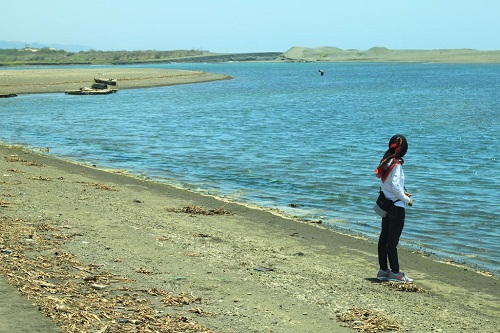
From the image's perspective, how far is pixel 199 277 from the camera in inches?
353

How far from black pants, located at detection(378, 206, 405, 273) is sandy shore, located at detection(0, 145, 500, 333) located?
1.15ft

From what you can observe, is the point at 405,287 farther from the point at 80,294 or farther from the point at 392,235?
the point at 80,294

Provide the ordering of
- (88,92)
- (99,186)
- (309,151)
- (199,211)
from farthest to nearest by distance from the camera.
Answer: (88,92)
(309,151)
(99,186)
(199,211)

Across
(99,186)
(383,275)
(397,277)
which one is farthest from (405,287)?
(99,186)

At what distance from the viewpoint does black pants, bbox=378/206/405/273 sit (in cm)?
934

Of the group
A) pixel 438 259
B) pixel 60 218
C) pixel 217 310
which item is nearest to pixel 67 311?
pixel 217 310

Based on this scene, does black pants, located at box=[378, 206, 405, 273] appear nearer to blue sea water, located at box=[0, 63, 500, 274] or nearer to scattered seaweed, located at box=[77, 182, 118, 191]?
blue sea water, located at box=[0, 63, 500, 274]

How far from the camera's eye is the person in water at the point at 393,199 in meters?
9.11

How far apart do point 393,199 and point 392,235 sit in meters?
0.49

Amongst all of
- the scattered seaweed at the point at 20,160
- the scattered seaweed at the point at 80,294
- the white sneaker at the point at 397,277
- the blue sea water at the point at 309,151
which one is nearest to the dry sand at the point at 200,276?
the scattered seaweed at the point at 80,294

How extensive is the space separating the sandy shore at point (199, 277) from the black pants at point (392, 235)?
0.35m

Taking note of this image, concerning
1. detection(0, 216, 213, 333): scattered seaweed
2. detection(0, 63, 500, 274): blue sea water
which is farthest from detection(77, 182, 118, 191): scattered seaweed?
detection(0, 216, 213, 333): scattered seaweed

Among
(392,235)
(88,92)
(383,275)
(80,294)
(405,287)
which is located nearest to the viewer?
(80,294)

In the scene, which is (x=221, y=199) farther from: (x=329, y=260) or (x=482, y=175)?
(x=482, y=175)
